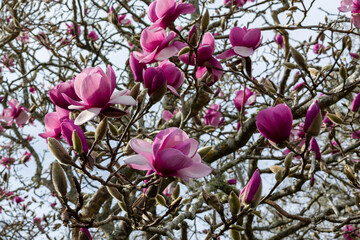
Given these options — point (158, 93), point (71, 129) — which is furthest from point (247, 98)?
point (71, 129)

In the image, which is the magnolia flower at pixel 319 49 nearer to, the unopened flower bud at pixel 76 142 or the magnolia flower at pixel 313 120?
the magnolia flower at pixel 313 120

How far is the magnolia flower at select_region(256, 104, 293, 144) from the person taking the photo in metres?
0.89

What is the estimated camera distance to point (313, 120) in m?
0.94

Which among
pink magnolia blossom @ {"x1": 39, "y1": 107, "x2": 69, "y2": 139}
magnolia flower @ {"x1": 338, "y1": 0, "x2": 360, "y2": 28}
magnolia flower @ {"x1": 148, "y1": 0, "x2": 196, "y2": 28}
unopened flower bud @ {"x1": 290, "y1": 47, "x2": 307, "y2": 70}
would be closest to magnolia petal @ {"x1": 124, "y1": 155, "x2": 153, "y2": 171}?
pink magnolia blossom @ {"x1": 39, "y1": 107, "x2": 69, "y2": 139}

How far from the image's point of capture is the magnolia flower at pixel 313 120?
0.92 metres

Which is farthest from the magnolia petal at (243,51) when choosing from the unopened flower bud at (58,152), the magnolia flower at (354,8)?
the magnolia flower at (354,8)

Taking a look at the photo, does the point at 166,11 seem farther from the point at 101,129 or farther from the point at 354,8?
the point at 354,8

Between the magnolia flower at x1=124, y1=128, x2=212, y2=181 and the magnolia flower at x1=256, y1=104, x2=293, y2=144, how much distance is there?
0.22m

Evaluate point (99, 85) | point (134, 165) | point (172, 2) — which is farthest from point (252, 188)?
point (172, 2)

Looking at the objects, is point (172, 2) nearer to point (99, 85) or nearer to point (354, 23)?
point (99, 85)

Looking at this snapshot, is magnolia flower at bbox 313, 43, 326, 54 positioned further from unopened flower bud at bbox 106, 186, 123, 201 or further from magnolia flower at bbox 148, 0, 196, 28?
unopened flower bud at bbox 106, 186, 123, 201

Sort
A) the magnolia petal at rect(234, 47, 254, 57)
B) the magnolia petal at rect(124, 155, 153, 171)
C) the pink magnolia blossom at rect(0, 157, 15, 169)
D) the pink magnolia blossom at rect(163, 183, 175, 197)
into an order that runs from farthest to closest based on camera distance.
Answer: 1. the pink magnolia blossom at rect(0, 157, 15, 169)
2. the pink magnolia blossom at rect(163, 183, 175, 197)
3. the magnolia petal at rect(234, 47, 254, 57)
4. the magnolia petal at rect(124, 155, 153, 171)

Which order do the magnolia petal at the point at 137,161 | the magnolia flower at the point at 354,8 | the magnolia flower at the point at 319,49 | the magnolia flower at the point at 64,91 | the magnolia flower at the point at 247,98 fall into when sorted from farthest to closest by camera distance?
the magnolia flower at the point at 319,49 < the magnolia flower at the point at 247,98 < the magnolia flower at the point at 354,8 < the magnolia flower at the point at 64,91 < the magnolia petal at the point at 137,161

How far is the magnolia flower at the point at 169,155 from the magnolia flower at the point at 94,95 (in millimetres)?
110
